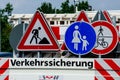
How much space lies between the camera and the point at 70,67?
8.39 meters

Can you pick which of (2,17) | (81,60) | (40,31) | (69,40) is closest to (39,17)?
(40,31)

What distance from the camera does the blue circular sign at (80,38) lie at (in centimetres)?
875

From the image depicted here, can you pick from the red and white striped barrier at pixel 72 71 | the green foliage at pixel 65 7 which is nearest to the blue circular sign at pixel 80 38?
the red and white striped barrier at pixel 72 71

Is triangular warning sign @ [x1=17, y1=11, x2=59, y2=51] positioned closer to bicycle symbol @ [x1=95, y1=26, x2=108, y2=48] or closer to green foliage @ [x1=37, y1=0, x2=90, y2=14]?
bicycle symbol @ [x1=95, y1=26, x2=108, y2=48]

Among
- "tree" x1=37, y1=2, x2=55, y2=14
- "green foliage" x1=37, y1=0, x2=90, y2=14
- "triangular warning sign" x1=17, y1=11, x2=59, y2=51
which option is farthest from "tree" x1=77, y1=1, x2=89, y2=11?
"triangular warning sign" x1=17, y1=11, x2=59, y2=51

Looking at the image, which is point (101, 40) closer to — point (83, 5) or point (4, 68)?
point (4, 68)

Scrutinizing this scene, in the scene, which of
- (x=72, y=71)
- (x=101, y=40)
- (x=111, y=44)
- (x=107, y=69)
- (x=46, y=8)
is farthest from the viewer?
(x=46, y=8)

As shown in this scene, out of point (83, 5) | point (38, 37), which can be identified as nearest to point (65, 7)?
point (83, 5)

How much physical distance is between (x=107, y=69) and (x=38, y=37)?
5.31 feet

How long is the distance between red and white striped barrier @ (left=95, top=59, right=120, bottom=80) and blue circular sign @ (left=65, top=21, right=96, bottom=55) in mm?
582

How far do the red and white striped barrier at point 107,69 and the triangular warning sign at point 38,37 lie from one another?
1.13 m

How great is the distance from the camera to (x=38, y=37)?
30.6 ft

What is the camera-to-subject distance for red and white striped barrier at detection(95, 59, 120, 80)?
26.7ft

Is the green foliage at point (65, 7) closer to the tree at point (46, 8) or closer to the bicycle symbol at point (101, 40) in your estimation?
the tree at point (46, 8)
